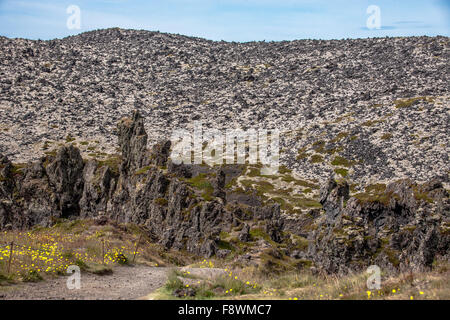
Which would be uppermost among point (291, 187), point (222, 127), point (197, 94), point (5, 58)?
point (5, 58)

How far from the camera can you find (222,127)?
497ft

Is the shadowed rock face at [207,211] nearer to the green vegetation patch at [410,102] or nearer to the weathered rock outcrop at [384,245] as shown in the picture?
the weathered rock outcrop at [384,245]

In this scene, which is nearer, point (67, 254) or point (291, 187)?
point (67, 254)

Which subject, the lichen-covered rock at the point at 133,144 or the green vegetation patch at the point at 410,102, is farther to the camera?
the green vegetation patch at the point at 410,102

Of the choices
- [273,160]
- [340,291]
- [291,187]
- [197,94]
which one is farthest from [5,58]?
[340,291]

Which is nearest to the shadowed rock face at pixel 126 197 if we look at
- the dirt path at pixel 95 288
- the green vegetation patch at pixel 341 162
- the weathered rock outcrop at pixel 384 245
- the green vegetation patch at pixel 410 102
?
the weathered rock outcrop at pixel 384 245

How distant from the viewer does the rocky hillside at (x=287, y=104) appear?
376 ft

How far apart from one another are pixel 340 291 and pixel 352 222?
15.5 m

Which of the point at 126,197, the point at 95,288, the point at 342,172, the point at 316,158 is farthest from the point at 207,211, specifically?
the point at 316,158

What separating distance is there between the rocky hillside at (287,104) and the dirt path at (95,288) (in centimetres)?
8241

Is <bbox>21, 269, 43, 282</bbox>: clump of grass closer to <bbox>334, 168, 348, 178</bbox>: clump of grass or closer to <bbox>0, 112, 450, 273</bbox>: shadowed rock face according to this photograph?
<bbox>0, 112, 450, 273</bbox>: shadowed rock face

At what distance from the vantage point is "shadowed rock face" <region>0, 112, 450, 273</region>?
1169 inches
